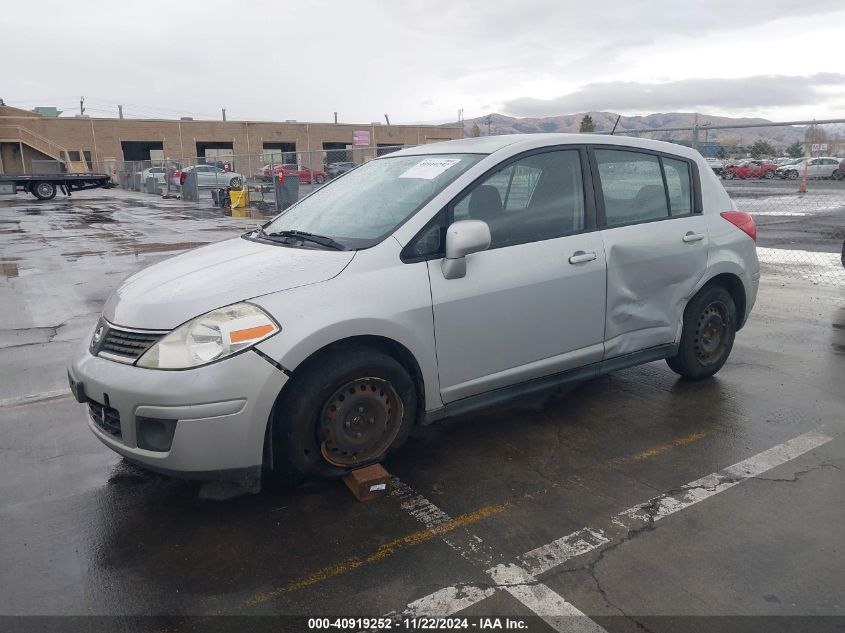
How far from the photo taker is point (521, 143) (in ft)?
13.8

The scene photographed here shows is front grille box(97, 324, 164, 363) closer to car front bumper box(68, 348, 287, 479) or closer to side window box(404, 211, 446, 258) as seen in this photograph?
car front bumper box(68, 348, 287, 479)

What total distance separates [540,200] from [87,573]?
3108 mm

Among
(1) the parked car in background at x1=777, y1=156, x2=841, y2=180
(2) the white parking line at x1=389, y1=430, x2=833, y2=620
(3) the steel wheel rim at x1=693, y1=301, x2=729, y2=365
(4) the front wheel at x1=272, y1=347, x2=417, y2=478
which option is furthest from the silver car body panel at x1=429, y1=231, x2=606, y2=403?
(1) the parked car in background at x1=777, y1=156, x2=841, y2=180

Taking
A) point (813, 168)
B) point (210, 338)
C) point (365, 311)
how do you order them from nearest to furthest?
point (210, 338) < point (365, 311) < point (813, 168)

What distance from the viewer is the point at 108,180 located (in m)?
31.6

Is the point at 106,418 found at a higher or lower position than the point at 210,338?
lower

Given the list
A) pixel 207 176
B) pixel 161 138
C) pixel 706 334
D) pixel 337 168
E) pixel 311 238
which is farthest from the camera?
pixel 161 138

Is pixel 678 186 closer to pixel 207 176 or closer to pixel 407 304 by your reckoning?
pixel 407 304

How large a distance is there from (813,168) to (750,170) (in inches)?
125

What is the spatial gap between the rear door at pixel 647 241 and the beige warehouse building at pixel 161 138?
139ft

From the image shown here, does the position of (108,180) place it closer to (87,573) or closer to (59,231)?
(59,231)

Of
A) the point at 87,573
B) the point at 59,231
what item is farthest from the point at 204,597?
the point at 59,231

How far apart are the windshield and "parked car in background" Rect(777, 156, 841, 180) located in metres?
21.4

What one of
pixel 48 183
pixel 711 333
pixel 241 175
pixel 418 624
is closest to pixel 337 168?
pixel 241 175
